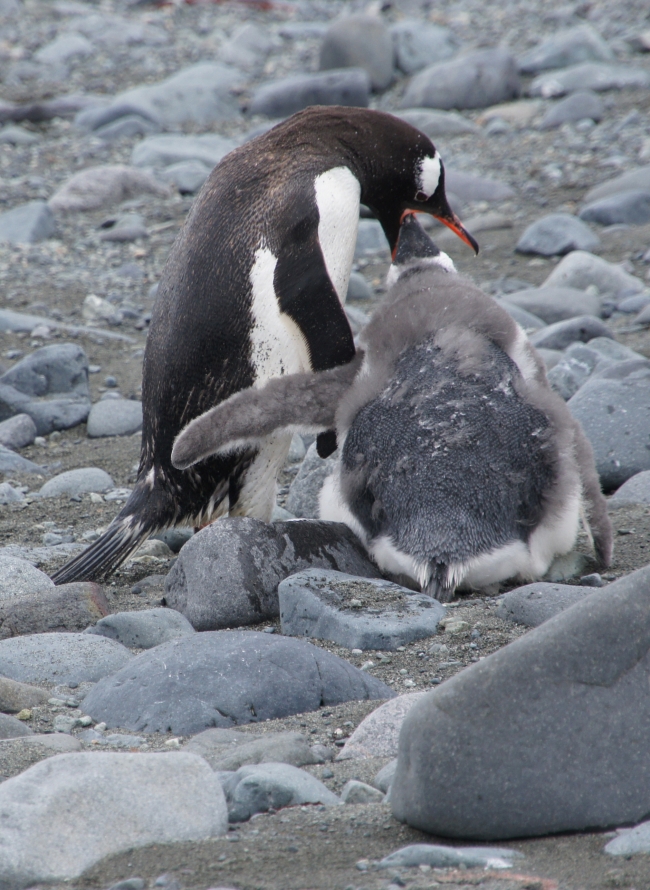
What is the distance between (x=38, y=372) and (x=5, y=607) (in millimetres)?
2566

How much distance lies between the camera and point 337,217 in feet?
12.5

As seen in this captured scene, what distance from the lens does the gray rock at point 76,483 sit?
426 cm

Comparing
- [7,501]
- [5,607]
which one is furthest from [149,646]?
[7,501]

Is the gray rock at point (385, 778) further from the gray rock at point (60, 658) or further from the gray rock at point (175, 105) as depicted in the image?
the gray rock at point (175, 105)

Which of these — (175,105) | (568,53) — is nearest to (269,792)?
(175,105)

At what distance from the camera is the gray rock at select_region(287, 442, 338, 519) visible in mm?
3883

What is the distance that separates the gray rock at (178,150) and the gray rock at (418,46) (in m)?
3.49

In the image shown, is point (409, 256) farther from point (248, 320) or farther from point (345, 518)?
point (345, 518)

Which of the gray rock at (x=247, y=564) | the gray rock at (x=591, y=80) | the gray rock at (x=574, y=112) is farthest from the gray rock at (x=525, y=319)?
the gray rock at (x=591, y=80)

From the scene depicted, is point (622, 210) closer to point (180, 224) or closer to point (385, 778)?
point (180, 224)

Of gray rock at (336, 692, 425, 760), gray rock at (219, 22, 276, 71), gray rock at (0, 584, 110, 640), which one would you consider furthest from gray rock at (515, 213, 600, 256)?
gray rock at (219, 22, 276, 71)

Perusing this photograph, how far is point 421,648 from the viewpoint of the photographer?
265cm

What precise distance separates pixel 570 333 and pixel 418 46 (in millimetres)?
8940

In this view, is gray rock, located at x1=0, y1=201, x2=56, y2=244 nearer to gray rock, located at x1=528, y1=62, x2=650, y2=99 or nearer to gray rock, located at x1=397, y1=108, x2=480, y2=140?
gray rock, located at x1=397, y1=108, x2=480, y2=140
